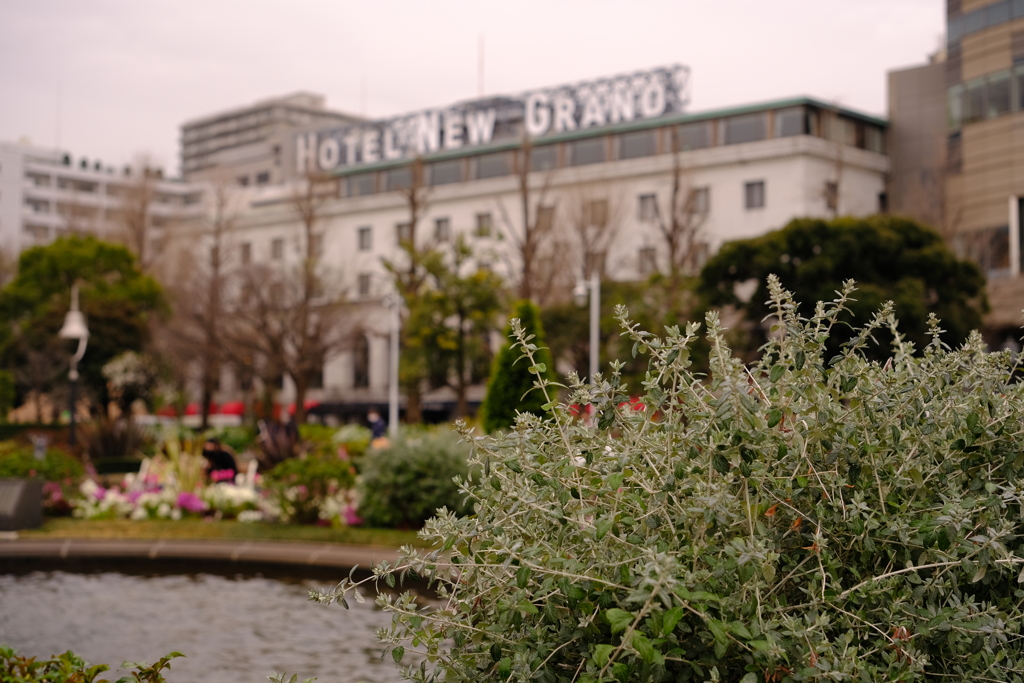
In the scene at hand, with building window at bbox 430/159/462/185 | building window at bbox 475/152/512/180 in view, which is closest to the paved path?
building window at bbox 475/152/512/180

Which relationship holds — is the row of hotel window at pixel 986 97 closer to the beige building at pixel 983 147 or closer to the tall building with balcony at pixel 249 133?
the beige building at pixel 983 147

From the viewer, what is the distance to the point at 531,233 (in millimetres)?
32344

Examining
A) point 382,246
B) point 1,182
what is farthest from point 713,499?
point 1,182

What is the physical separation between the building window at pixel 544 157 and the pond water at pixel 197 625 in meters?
43.7

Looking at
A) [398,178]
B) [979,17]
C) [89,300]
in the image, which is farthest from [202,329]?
[979,17]

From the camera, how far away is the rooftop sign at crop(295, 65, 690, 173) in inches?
2016

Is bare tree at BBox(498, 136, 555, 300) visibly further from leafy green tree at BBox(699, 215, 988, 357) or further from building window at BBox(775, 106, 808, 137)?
building window at BBox(775, 106, 808, 137)

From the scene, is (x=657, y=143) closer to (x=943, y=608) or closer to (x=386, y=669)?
(x=386, y=669)

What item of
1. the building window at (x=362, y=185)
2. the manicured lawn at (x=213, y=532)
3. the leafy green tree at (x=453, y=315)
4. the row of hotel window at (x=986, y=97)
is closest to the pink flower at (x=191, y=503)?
the manicured lawn at (x=213, y=532)

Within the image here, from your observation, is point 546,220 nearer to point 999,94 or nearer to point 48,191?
point 999,94

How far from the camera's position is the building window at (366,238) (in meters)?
59.8

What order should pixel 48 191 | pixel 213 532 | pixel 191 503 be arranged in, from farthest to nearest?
pixel 48 191
pixel 191 503
pixel 213 532

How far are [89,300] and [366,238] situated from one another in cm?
2385

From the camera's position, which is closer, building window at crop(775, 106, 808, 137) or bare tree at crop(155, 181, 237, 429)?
bare tree at crop(155, 181, 237, 429)
